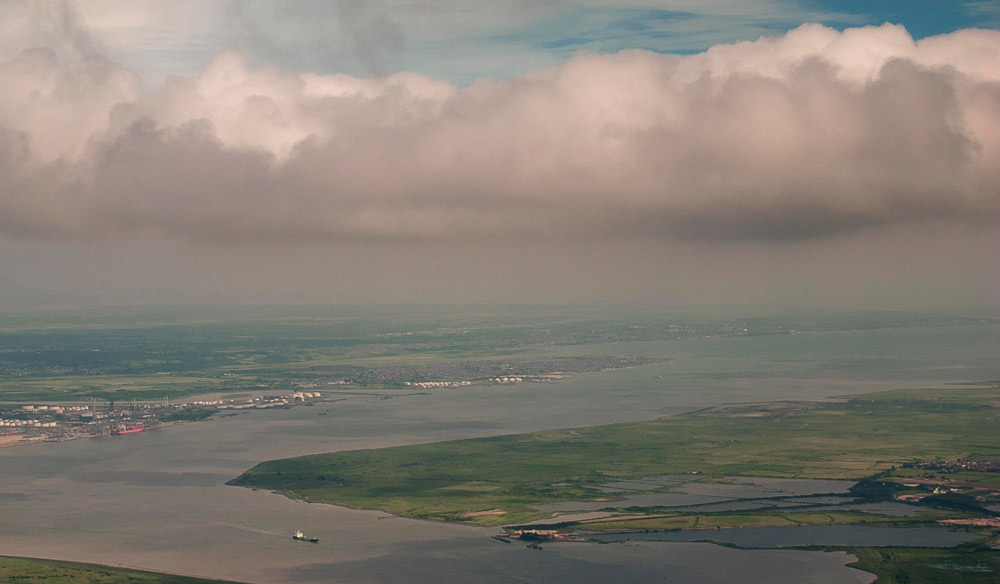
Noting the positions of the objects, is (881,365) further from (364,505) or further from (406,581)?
(406,581)

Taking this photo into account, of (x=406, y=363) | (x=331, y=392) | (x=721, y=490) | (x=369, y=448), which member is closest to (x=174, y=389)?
(x=331, y=392)

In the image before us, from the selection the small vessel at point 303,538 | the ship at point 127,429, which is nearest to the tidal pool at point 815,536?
the small vessel at point 303,538

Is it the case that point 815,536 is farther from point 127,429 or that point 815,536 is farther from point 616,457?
point 127,429

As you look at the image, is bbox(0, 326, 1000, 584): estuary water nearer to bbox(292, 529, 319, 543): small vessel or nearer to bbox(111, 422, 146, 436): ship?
bbox(292, 529, 319, 543): small vessel

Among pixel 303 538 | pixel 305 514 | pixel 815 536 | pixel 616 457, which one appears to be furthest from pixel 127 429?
pixel 815 536

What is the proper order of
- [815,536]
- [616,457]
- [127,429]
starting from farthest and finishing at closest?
[127,429], [616,457], [815,536]

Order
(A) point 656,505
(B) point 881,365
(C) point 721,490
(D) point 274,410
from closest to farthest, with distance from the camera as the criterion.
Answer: (A) point 656,505 < (C) point 721,490 < (D) point 274,410 < (B) point 881,365
